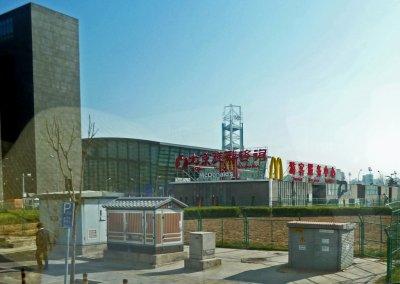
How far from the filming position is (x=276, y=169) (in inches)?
2269

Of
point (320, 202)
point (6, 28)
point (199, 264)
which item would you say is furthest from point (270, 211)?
point (6, 28)

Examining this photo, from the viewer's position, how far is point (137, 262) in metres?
18.4

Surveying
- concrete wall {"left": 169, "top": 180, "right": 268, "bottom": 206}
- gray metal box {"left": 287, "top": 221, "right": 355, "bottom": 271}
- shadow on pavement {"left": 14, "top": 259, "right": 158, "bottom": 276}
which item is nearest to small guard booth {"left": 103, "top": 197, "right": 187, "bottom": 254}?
shadow on pavement {"left": 14, "top": 259, "right": 158, "bottom": 276}

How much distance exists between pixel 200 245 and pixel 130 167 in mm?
71122

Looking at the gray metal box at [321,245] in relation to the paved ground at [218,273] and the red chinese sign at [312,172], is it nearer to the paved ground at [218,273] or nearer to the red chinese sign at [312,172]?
the paved ground at [218,273]

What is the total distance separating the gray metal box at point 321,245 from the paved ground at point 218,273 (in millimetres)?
420

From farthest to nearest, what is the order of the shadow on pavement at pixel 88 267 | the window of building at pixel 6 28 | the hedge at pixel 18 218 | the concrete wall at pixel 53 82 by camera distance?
the window of building at pixel 6 28 < the concrete wall at pixel 53 82 < the hedge at pixel 18 218 < the shadow on pavement at pixel 88 267

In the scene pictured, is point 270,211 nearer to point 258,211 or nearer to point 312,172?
point 258,211

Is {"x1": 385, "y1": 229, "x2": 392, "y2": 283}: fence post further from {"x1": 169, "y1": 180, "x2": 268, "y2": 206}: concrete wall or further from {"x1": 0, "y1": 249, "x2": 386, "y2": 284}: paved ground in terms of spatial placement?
{"x1": 169, "y1": 180, "x2": 268, "y2": 206}: concrete wall

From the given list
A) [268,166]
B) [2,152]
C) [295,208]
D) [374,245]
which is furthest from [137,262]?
[2,152]

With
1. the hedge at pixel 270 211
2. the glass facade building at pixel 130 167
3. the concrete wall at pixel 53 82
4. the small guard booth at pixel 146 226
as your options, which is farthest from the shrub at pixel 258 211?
the concrete wall at pixel 53 82

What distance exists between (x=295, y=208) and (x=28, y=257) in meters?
31.5

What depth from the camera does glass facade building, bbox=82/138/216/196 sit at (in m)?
84.0

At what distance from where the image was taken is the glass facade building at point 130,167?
8400 cm
